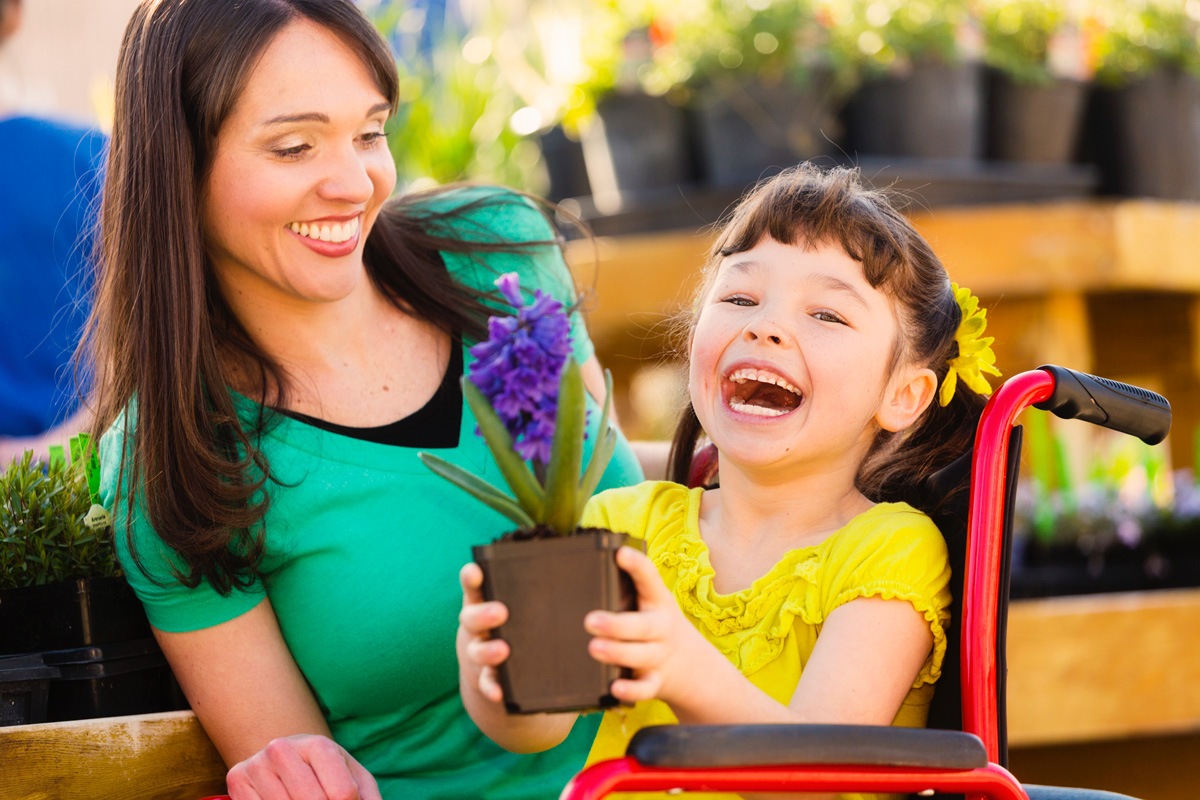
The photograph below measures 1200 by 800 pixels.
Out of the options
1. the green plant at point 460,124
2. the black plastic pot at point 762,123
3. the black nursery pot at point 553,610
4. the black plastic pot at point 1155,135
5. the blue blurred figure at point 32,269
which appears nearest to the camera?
the black nursery pot at point 553,610

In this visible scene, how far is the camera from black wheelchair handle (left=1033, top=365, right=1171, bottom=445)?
4.09 ft

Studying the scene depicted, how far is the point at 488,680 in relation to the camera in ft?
3.05

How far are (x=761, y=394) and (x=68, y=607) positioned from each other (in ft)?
2.71

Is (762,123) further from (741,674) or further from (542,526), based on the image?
(542,526)

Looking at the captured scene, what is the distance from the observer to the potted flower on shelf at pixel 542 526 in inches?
35.0

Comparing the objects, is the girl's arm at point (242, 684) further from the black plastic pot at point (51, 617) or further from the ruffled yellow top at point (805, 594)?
the ruffled yellow top at point (805, 594)

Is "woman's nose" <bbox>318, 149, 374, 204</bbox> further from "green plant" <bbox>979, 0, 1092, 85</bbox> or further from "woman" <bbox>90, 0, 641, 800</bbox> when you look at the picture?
"green plant" <bbox>979, 0, 1092, 85</bbox>

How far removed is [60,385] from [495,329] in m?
1.77

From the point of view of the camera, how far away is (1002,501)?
125 centimetres

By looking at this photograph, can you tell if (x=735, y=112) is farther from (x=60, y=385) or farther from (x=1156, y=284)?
(x=60, y=385)

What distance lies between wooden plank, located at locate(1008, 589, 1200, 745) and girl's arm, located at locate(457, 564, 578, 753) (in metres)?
1.55

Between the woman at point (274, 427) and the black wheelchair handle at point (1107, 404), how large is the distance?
69 centimetres

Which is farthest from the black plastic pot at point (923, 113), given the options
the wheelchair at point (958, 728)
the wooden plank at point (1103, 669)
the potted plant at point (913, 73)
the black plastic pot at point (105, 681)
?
the black plastic pot at point (105, 681)

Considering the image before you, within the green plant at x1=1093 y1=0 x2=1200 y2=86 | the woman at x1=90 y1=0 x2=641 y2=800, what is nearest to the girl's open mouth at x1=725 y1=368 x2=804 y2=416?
the woman at x1=90 y1=0 x2=641 y2=800
